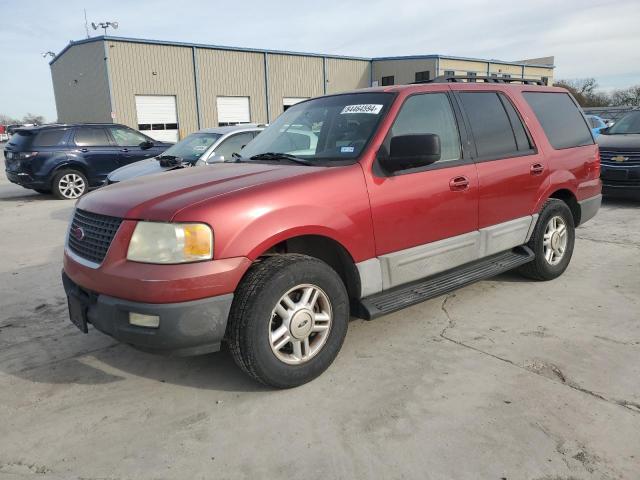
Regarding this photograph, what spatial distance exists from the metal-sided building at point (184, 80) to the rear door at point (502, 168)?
2426cm

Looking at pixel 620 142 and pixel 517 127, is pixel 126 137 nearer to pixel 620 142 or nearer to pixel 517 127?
pixel 517 127

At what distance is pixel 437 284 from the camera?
3840 millimetres

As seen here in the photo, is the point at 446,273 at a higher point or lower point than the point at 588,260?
higher

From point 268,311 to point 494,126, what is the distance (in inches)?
106

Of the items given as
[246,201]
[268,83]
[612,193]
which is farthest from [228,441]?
[268,83]

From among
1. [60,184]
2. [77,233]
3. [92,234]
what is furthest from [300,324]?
[60,184]

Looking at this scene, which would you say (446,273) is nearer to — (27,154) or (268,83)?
(27,154)

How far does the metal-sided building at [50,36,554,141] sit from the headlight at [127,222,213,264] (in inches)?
981

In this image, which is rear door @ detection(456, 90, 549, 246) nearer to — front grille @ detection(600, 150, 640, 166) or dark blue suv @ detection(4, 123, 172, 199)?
front grille @ detection(600, 150, 640, 166)

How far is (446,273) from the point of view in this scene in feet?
13.2

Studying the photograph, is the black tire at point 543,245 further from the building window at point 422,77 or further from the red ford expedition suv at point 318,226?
the building window at point 422,77

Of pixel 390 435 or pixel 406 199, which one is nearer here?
pixel 390 435

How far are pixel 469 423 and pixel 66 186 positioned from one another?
37.8ft

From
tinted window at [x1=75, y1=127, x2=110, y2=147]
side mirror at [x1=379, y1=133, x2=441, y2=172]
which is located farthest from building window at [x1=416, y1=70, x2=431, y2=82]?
tinted window at [x1=75, y1=127, x2=110, y2=147]
